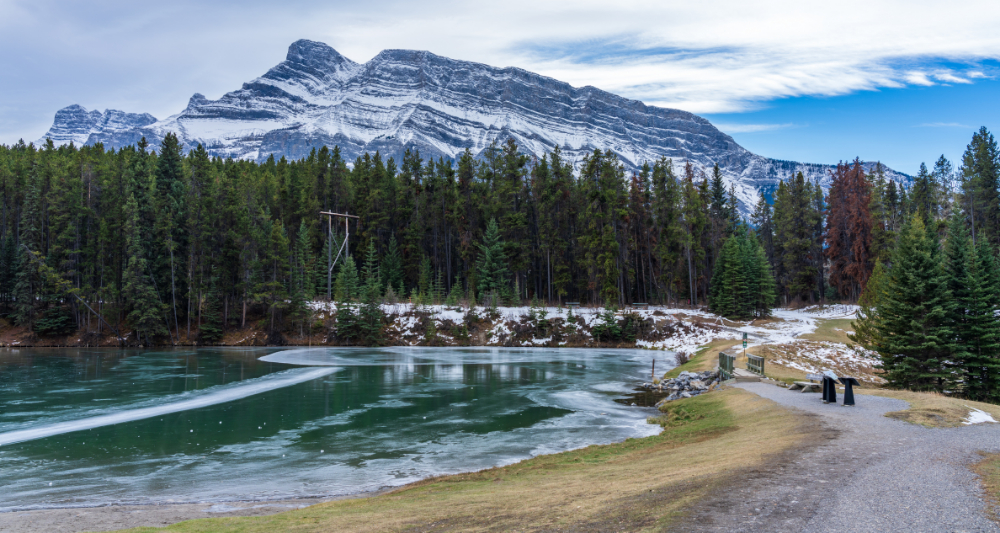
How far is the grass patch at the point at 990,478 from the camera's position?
7.94 m

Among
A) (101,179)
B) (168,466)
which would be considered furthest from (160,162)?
(168,466)

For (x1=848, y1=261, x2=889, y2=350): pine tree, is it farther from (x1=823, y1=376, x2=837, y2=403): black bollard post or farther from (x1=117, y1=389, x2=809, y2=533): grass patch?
(x1=117, y1=389, x2=809, y2=533): grass patch

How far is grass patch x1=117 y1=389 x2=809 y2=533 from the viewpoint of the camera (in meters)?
8.88

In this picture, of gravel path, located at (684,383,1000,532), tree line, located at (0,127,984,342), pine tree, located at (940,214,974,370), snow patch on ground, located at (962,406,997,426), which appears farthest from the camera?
tree line, located at (0,127,984,342)

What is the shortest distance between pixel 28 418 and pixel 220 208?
49702 millimetres

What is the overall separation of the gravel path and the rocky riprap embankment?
13606 millimetres

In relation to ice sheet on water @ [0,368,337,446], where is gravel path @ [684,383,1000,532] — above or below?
above

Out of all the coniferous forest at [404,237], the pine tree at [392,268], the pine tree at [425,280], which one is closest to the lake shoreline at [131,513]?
the coniferous forest at [404,237]

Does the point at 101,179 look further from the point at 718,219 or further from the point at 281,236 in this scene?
the point at 718,219

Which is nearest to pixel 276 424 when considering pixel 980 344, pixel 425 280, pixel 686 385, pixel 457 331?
pixel 686 385

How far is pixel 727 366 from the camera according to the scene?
30266 mm

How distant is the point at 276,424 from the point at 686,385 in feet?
64.9

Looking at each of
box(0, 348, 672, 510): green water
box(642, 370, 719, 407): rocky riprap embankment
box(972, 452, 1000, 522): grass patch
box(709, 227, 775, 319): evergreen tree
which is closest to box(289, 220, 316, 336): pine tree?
box(0, 348, 672, 510): green water

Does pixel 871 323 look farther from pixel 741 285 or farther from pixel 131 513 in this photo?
pixel 131 513
